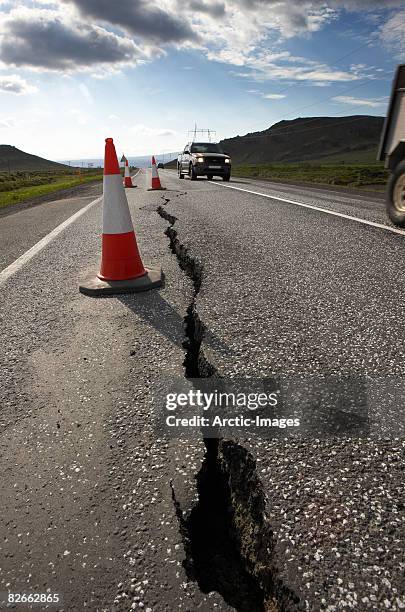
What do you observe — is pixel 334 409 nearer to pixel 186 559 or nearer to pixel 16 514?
pixel 186 559

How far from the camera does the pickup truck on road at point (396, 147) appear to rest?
5469 millimetres

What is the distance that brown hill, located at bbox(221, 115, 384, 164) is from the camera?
134 metres

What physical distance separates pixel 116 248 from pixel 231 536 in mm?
2563

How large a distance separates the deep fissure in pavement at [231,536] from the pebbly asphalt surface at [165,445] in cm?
3

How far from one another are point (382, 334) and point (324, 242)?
2.52 meters

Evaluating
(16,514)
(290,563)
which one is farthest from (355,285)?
(16,514)

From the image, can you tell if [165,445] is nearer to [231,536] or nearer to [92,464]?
[92,464]

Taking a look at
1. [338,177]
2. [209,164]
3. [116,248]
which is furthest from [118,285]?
[338,177]

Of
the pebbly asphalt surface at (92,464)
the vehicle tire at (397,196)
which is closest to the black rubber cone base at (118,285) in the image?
the pebbly asphalt surface at (92,464)

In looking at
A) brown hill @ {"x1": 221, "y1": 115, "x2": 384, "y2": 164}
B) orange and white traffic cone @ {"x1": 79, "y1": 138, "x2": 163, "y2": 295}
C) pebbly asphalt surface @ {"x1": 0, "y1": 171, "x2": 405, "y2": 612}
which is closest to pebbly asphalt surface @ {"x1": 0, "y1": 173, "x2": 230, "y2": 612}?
pebbly asphalt surface @ {"x1": 0, "y1": 171, "x2": 405, "y2": 612}

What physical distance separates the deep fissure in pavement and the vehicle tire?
4808mm

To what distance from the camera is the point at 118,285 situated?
3.30 meters

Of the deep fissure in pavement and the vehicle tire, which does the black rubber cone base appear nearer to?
the deep fissure in pavement

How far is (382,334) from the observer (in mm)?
2342
